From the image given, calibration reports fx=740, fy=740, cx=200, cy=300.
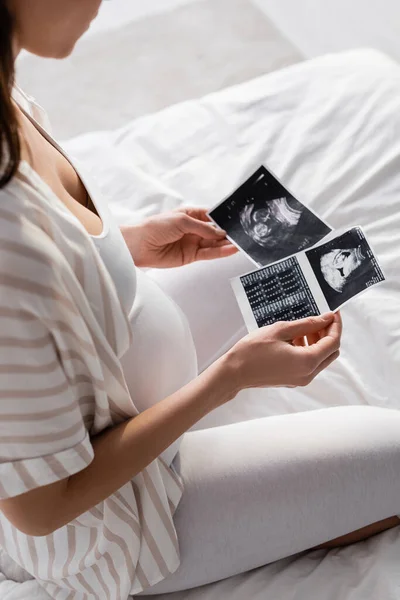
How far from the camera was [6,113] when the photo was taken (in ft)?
2.53

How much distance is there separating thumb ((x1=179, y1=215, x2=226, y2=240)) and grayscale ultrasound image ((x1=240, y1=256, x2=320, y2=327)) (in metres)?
0.11

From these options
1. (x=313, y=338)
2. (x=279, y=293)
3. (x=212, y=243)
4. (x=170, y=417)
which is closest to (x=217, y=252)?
(x=212, y=243)

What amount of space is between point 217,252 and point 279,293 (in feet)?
0.52

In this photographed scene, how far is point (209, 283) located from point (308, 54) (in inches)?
63.2

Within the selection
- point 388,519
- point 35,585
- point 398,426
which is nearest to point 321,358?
point 398,426

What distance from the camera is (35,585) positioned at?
108 centimetres

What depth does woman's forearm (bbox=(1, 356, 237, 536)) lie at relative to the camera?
0.86 m

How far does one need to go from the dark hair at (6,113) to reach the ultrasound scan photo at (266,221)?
24.4 inches

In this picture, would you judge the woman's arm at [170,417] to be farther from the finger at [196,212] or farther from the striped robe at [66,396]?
the finger at [196,212]

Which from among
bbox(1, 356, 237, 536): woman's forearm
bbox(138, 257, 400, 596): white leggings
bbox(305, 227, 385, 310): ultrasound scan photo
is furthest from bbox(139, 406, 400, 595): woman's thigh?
bbox(305, 227, 385, 310): ultrasound scan photo

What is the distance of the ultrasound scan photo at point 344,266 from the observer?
4.02ft

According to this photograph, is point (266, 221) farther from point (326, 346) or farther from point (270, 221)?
point (326, 346)

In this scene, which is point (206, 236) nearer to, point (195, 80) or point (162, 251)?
point (162, 251)

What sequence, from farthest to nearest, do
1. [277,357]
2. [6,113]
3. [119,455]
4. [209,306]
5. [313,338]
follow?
[209,306] → [313,338] → [277,357] → [119,455] → [6,113]
